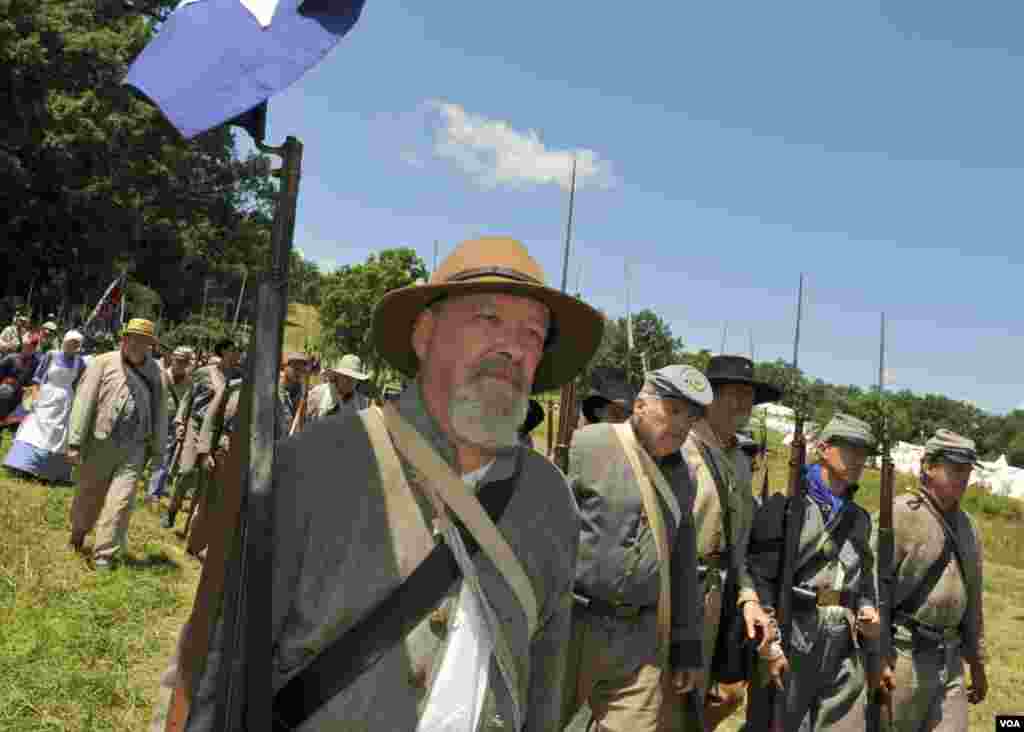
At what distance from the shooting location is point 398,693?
183 centimetres

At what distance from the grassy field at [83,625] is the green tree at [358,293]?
5217 centimetres

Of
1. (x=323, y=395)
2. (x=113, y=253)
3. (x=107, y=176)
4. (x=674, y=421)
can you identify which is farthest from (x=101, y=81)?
(x=674, y=421)

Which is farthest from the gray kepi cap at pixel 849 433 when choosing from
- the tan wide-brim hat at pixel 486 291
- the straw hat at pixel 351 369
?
the straw hat at pixel 351 369

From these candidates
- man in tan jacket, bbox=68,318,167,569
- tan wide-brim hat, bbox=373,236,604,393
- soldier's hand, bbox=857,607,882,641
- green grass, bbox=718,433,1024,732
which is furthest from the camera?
green grass, bbox=718,433,1024,732

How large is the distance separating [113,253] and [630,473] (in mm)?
38655

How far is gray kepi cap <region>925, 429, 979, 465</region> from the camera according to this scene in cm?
519

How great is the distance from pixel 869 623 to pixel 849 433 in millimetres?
1167

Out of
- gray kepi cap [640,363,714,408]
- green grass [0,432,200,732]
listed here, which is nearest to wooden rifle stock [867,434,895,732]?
gray kepi cap [640,363,714,408]

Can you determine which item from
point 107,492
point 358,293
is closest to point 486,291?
point 107,492

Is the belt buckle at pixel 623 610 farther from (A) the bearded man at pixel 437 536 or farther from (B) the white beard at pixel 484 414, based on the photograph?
(B) the white beard at pixel 484 414

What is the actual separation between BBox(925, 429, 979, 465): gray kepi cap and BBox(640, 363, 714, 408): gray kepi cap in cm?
198

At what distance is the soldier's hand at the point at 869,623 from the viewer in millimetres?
4887

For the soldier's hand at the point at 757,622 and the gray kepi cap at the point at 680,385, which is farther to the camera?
the soldier's hand at the point at 757,622

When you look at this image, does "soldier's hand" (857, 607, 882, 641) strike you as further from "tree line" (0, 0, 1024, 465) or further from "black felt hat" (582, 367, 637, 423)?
"tree line" (0, 0, 1024, 465)
